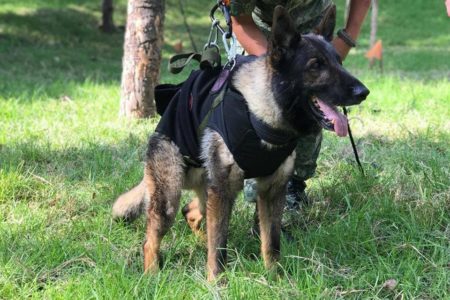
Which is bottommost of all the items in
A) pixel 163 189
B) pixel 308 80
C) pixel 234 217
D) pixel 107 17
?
pixel 107 17

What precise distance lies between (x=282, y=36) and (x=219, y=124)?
56cm

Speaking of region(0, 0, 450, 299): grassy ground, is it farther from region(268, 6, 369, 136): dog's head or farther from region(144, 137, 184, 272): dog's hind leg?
A: region(268, 6, 369, 136): dog's head

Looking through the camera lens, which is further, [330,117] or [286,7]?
[286,7]

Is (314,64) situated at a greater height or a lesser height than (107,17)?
greater

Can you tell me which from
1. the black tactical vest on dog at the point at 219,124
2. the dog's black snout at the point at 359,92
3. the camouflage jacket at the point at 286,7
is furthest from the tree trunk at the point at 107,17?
the dog's black snout at the point at 359,92

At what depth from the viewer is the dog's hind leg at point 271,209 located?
3.08m

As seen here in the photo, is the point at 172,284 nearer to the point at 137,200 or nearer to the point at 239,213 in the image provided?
the point at 137,200

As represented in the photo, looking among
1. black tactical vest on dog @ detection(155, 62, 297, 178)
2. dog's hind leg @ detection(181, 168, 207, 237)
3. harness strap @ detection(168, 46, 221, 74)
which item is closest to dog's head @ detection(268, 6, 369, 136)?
black tactical vest on dog @ detection(155, 62, 297, 178)

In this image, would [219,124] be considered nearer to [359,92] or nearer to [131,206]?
[359,92]

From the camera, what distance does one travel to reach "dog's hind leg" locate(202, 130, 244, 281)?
2.92 meters

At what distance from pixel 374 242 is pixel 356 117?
297 cm

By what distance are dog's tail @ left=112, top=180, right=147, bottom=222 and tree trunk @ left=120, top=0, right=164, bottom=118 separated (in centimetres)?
290

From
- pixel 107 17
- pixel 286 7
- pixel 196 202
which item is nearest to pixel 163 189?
pixel 196 202

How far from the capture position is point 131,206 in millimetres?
3490
